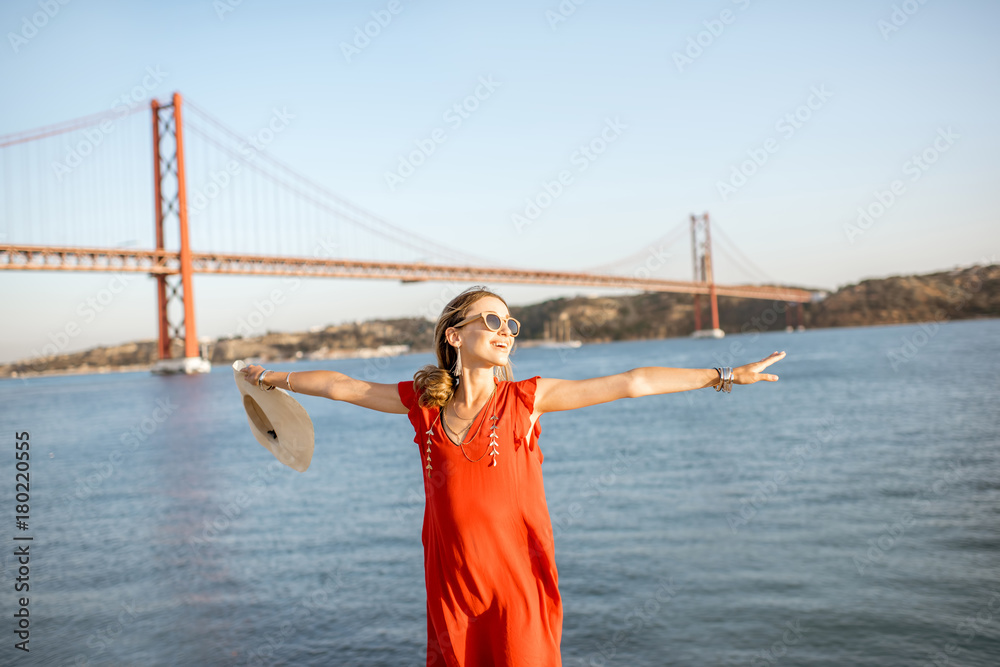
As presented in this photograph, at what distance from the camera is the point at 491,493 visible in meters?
1.65

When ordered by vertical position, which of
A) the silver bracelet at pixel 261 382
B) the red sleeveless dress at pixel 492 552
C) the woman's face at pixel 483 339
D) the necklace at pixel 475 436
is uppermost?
the woman's face at pixel 483 339

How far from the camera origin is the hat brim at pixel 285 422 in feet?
6.95

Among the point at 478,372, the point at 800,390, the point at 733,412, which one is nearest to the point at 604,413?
the point at 733,412

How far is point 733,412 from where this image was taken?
77.6ft

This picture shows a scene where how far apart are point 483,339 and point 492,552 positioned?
0.50 metres

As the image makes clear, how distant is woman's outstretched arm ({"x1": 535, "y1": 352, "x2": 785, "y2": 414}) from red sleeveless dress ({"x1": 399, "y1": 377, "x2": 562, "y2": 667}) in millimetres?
47

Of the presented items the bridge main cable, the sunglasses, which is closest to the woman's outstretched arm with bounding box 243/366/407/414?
the sunglasses

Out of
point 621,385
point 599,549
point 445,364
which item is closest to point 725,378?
point 621,385

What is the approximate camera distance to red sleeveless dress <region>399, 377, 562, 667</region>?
1.64 m

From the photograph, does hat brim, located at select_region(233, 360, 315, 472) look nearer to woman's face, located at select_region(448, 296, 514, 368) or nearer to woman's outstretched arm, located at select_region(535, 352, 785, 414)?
woman's face, located at select_region(448, 296, 514, 368)

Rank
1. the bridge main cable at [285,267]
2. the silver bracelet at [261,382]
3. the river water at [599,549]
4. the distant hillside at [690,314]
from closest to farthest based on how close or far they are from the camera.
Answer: the silver bracelet at [261,382] → the river water at [599,549] → the bridge main cable at [285,267] → the distant hillside at [690,314]

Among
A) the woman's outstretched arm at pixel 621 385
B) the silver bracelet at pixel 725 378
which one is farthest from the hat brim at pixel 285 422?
the silver bracelet at pixel 725 378

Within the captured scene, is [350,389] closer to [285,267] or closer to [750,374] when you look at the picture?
[750,374]

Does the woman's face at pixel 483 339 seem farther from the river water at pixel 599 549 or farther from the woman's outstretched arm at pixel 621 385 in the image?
the river water at pixel 599 549
